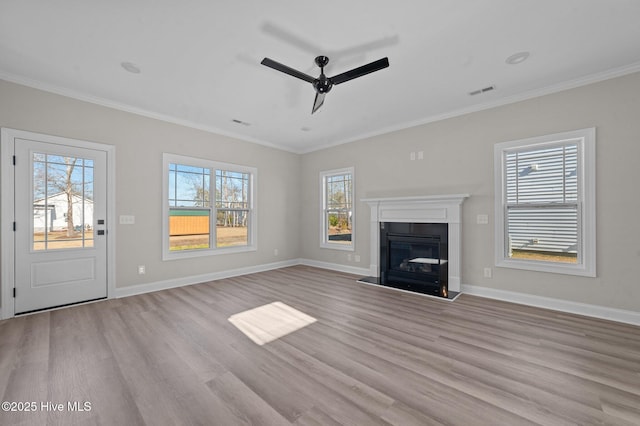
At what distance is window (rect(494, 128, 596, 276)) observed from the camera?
3299mm

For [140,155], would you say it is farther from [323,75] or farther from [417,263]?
[417,263]

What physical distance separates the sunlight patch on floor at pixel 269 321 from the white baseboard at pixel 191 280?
1.92 meters

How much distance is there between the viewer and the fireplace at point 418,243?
13.7 ft

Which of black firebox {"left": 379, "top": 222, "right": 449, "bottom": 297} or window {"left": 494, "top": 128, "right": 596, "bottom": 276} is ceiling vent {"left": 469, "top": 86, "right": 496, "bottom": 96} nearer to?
window {"left": 494, "top": 128, "right": 596, "bottom": 276}

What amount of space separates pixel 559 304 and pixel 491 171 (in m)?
1.91

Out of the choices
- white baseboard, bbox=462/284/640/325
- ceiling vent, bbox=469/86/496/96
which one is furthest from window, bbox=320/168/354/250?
ceiling vent, bbox=469/86/496/96

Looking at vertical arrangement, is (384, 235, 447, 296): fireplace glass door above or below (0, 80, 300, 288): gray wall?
below

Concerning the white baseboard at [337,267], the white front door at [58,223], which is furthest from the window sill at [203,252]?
the white baseboard at [337,267]

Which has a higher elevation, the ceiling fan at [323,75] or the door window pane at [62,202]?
the ceiling fan at [323,75]

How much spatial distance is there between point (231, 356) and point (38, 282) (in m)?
3.01

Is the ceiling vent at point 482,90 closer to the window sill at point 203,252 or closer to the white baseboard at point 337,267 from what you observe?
the white baseboard at point 337,267

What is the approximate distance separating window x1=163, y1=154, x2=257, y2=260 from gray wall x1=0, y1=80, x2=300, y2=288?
0.15 m

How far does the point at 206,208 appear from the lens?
5.10 metres

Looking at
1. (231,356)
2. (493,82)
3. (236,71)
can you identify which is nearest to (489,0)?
(493,82)
